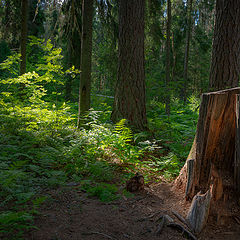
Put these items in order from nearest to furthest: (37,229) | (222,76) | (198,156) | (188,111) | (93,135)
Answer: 1. (37,229)
2. (198,156)
3. (93,135)
4. (222,76)
5. (188,111)

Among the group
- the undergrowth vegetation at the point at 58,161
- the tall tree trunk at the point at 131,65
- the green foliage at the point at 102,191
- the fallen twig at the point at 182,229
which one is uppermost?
the tall tree trunk at the point at 131,65

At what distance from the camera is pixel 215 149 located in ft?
9.76

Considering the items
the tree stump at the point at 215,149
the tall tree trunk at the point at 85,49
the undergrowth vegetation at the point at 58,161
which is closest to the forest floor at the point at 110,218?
the undergrowth vegetation at the point at 58,161

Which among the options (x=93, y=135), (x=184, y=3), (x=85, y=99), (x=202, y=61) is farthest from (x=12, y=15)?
(x=202, y=61)

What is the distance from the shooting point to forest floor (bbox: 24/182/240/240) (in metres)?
2.20

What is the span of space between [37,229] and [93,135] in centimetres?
282

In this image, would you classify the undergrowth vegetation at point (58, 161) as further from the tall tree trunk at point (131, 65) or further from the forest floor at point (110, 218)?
the tall tree trunk at point (131, 65)

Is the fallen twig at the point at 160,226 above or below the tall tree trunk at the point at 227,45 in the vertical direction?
below

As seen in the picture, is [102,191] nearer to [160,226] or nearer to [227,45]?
[160,226]

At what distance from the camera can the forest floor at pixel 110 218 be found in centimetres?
220

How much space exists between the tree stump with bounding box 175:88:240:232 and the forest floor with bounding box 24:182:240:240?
1.18 feet

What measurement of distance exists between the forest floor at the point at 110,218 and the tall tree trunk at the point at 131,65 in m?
3.06

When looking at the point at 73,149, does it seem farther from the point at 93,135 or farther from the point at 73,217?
the point at 73,217

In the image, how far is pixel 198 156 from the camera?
2.98m
